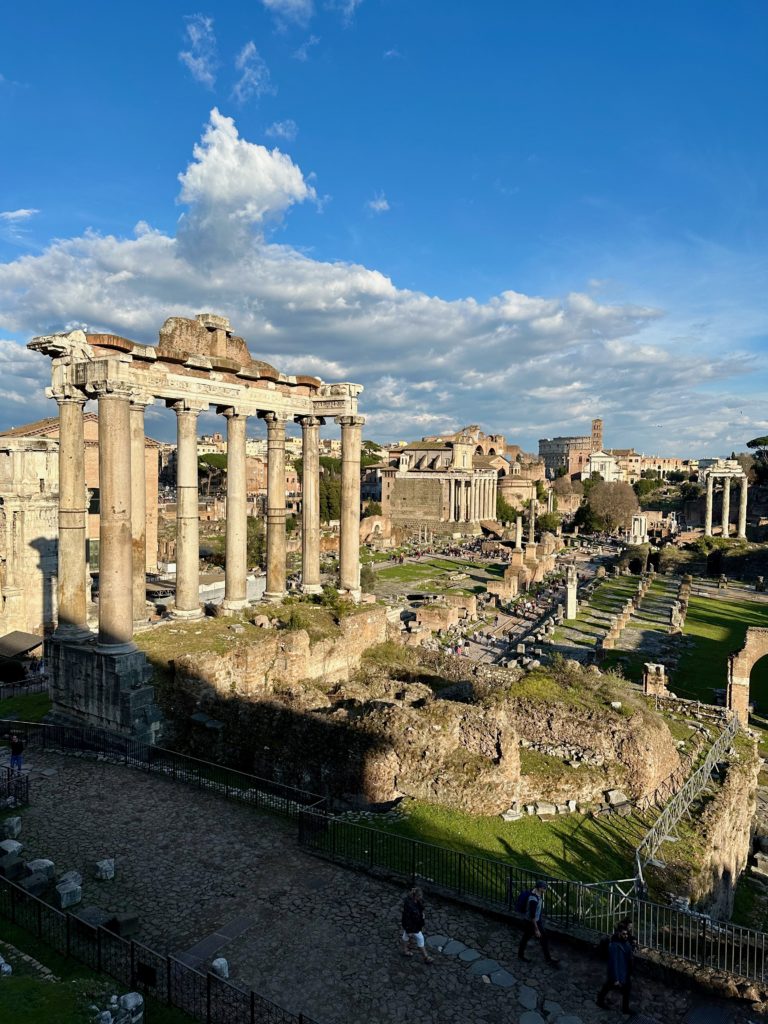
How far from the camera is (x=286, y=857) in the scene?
9.62m

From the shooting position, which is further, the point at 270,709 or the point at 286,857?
the point at 270,709

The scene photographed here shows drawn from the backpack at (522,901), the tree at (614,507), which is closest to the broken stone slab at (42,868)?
the backpack at (522,901)

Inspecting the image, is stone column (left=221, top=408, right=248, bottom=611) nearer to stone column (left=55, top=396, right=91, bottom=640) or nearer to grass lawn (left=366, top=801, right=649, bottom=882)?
stone column (left=55, top=396, right=91, bottom=640)

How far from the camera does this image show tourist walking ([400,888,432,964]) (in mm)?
7430

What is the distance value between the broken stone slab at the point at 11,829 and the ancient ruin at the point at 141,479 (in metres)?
3.40

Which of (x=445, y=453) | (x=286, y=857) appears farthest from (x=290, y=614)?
(x=445, y=453)

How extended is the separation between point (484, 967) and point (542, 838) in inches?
150

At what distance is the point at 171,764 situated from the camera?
12.5 metres

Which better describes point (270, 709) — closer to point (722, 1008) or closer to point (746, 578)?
point (722, 1008)

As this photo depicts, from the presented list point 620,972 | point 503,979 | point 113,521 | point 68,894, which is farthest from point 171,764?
point 620,972

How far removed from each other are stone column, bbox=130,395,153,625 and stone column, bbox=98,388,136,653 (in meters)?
2.17

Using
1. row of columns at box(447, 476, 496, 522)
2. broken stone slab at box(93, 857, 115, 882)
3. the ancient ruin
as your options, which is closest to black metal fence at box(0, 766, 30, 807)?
the ancient ruin

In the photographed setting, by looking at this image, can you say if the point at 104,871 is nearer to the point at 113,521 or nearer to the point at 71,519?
the point at 113,521

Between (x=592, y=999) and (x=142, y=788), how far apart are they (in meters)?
7.84
